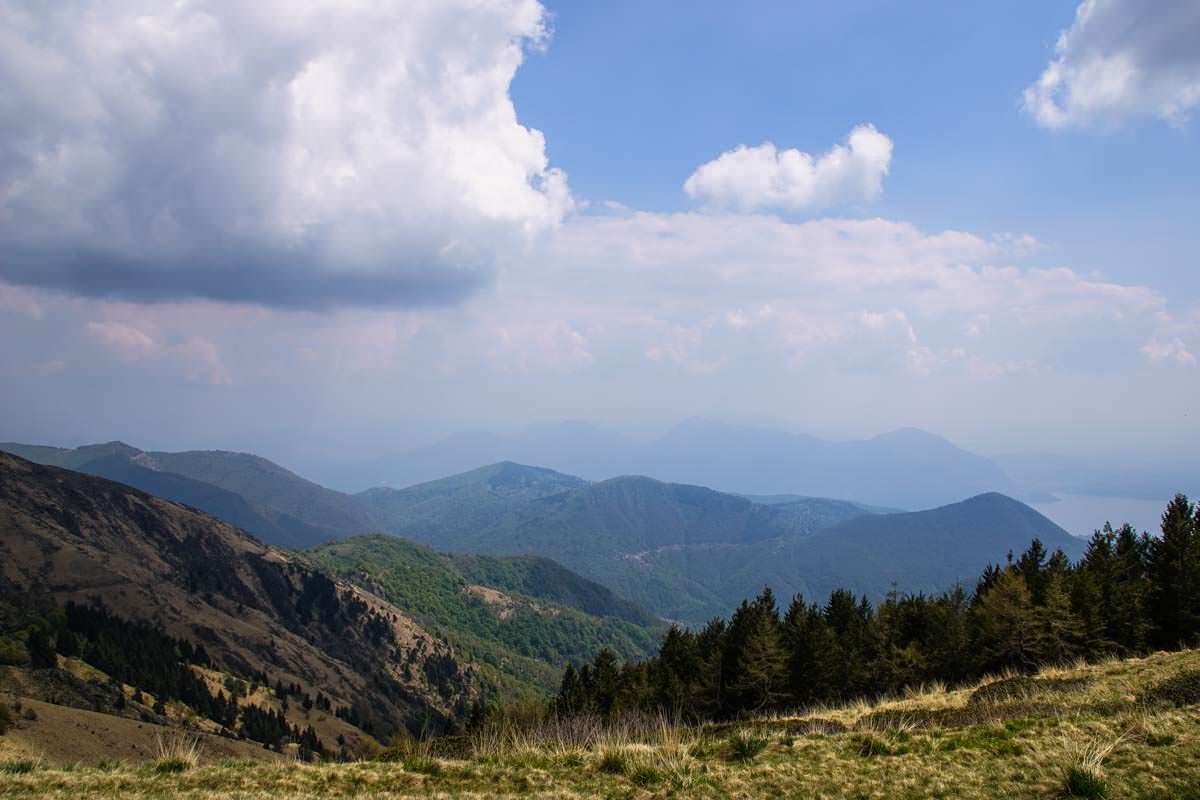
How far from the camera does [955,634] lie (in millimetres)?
36250

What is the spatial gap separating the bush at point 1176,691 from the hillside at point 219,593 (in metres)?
133

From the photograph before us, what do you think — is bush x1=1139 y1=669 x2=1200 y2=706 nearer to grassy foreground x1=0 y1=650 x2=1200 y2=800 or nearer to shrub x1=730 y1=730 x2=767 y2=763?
grassy foreground x1=0 y1=650 x2=1200 y2=800

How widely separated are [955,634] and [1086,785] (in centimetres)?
3365

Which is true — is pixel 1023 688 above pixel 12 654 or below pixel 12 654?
above

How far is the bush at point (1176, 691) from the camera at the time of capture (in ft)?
42.4

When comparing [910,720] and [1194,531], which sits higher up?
[1194,531]

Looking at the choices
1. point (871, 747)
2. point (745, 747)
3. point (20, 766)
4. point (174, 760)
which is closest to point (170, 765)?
point (174, 760)

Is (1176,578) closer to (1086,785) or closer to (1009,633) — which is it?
(1009,633)

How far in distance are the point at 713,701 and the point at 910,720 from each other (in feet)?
99.7

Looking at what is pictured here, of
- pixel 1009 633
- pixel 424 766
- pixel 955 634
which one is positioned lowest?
pixel 955 634

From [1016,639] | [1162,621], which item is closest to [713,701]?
[1016,639]

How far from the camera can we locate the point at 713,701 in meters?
41.9

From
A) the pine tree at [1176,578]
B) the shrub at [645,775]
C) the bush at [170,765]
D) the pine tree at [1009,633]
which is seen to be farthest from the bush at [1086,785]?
the pine tree at [1176,578]

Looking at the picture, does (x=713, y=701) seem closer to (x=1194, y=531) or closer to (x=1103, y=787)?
(x=1194, y=531)
